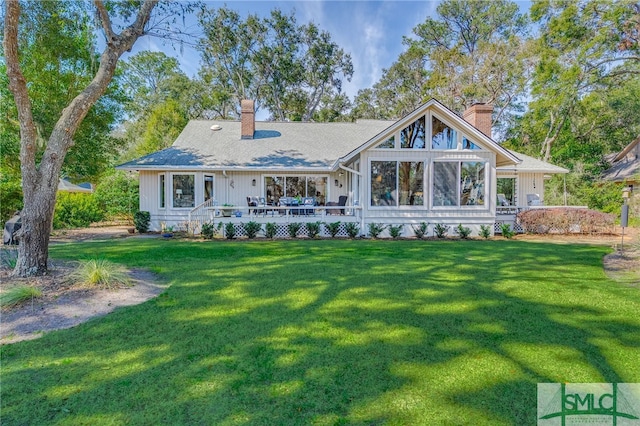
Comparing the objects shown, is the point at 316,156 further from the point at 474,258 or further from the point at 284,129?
the point at 474,258

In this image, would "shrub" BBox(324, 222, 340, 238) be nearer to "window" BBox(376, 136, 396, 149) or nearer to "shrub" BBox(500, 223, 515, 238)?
"window" BBox(376, 136, 396, 149)

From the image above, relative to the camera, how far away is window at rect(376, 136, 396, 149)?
1265 cm

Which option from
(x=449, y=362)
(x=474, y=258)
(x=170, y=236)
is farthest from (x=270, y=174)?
(x=449, y=362)

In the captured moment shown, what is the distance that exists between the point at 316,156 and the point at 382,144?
4.16 meters

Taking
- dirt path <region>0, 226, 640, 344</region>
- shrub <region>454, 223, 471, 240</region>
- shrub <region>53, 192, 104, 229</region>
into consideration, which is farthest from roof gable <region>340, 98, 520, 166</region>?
shrub <region>53, 192, 104, 229</region>

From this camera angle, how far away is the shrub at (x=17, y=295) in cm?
453

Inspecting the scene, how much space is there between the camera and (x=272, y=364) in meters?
3.16

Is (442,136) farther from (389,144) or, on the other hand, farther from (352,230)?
(352,230)

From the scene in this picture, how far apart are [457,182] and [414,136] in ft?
7.97

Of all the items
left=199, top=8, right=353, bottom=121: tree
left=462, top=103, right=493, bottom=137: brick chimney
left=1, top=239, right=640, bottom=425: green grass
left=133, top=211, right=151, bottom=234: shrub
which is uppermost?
left=199, top=8, right=353, bottom=121: tree

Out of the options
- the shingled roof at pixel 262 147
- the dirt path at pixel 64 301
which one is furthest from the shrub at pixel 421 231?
the dirt path at pixel 64 301

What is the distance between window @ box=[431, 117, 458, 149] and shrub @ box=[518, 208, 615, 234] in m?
4.60

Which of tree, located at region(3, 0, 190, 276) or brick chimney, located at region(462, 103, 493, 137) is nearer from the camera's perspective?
tree, located at region(3, 0, 190, 276)

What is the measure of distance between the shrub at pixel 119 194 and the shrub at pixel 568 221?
1812 centimetres
